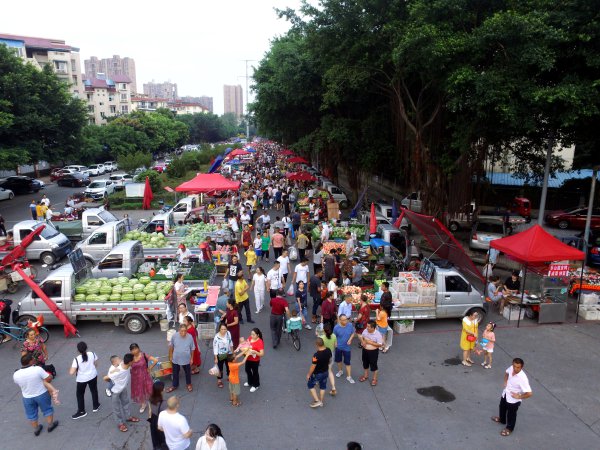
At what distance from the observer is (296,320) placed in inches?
402

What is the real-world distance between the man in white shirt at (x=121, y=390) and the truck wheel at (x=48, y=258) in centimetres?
1185

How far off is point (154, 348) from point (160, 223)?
355 inches

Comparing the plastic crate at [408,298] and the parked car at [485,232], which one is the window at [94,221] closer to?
the plastic crate at [408,298]

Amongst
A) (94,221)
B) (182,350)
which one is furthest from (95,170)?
(182,350)

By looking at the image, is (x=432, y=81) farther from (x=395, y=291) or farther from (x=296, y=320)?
(x=296, y=320)

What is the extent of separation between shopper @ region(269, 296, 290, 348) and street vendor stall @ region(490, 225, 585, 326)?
6.52 metres

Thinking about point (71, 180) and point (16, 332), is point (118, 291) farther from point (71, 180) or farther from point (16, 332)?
point (71, 180)

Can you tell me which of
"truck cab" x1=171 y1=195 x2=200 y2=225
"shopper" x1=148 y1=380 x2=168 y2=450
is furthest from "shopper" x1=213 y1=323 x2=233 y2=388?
"truck cab" x1=171 y1=195 x2=200 y2=225

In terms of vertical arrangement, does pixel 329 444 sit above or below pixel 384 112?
below

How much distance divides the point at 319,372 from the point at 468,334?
376 cm

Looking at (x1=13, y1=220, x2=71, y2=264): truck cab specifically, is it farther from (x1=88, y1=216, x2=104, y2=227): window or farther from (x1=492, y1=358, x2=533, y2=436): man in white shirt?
(x1=492, y1=358, x2=533, y2=436): man in white shirt

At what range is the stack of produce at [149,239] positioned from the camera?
16391 mm

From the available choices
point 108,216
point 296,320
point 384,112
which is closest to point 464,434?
point 296,320

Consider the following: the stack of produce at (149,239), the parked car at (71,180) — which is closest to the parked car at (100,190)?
the parked car at (71,180)
